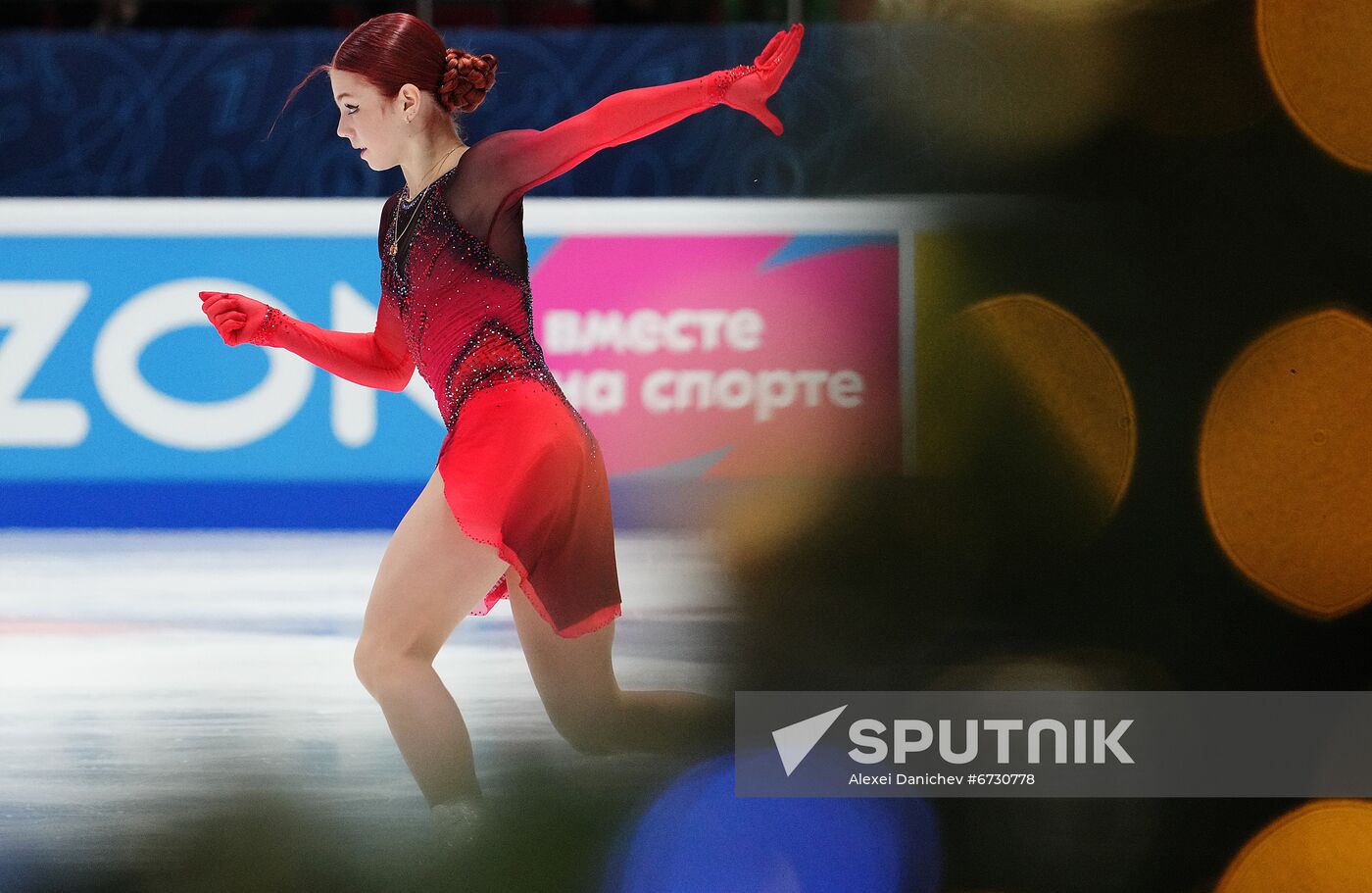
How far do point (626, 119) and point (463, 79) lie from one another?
1.02 ft

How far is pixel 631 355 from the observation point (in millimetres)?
3590

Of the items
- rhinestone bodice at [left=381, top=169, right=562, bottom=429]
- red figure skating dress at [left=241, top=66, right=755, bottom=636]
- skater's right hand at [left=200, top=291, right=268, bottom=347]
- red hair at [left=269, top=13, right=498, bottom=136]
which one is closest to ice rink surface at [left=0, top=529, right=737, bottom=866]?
red figure skating dress at [left=241, top=66, right=755, bottom=636]

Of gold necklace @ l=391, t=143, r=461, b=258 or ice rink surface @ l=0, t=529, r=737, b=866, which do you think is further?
ice rink surface @ l=0, t=529, r=737, b=866

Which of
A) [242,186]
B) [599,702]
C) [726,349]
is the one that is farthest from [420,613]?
[242,186]

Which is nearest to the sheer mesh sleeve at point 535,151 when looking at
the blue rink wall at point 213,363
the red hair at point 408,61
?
the red hair at point 408,61

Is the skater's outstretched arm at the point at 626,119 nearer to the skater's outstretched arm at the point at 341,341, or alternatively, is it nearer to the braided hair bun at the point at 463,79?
the braided hair bun at the point at 463,79

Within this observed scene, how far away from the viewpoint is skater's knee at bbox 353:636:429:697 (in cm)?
225

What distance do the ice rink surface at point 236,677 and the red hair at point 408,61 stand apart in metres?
1.01

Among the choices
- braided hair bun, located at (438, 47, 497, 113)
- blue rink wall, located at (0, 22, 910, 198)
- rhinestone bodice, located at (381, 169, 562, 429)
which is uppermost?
blue rink wall, located at (0, 22, 910, 198)

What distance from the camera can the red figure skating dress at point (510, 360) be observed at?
2.25 m

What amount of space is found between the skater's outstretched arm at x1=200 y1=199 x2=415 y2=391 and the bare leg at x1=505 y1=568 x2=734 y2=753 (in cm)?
44

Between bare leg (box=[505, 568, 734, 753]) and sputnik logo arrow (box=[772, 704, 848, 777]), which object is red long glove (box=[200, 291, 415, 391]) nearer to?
bare leg (box=[505, 568, 734, 753])

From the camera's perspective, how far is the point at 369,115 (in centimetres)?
238

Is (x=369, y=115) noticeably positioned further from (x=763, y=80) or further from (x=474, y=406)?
(x=763, y=80)
